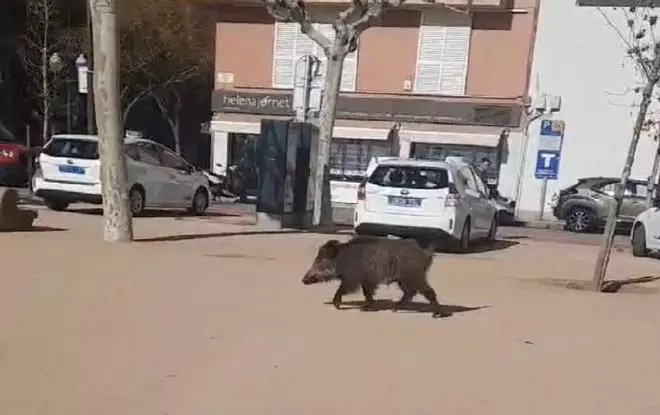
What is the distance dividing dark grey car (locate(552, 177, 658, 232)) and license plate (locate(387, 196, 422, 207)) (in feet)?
37.9

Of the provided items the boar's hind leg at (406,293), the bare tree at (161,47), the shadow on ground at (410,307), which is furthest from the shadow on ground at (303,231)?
the bare tree at (161,47)

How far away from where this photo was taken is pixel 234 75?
31.8 m

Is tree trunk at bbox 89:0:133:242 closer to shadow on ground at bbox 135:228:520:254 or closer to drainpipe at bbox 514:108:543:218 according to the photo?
shadow on ground at bbox 135:228:520:254

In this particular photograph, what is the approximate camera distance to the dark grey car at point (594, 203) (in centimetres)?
2422

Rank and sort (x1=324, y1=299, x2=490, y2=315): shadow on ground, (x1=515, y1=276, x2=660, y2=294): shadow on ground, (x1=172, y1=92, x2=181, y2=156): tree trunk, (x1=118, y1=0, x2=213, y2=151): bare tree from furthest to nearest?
(x1=172, y1=92, x2=181, y2=156): tree trunk < (x1=118, y1=0, x2=213, y2=151): bare tree < (x1=515, y1=276, x2=660, y2=294): shadow on ground < (x1=324, y1=299, x2=490, y2=315): shadow on ground

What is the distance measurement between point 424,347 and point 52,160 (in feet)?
41.6

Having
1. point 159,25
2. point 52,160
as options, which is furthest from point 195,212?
point 159,25

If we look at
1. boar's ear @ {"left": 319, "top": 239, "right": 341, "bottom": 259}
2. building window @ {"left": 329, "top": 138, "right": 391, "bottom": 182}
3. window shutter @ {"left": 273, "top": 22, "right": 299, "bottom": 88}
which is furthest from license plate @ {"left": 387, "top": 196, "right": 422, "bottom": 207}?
window shutter @ {"left": 273, "top": 22, "right": 299, "bottom": 88}

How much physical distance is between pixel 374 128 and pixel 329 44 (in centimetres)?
1046

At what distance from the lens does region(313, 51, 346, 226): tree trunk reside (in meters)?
18.8

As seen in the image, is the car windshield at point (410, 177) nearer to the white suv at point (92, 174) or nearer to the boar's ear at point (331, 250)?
the white suv at point (92, 174)

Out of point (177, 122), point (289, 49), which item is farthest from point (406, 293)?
point (177, 122)

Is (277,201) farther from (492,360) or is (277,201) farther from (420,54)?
(420,54)

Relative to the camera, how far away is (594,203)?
2448 cm
